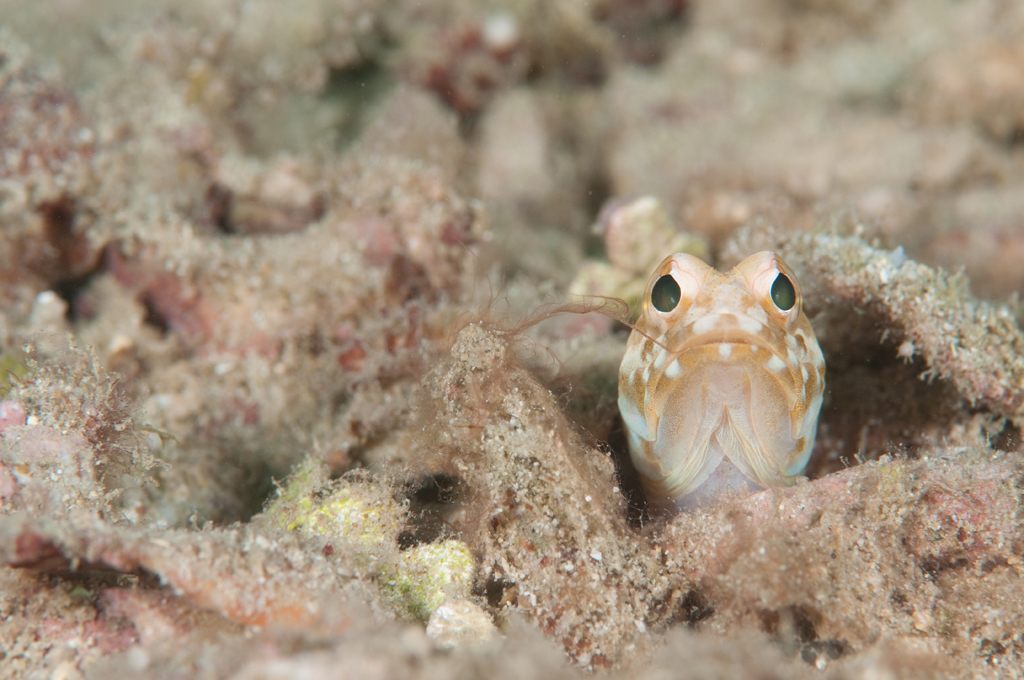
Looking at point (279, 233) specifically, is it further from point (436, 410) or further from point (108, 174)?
point (436, 410)

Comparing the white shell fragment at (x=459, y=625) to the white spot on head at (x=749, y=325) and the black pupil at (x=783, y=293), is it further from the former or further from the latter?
the black pupil at (x=783, y=293)

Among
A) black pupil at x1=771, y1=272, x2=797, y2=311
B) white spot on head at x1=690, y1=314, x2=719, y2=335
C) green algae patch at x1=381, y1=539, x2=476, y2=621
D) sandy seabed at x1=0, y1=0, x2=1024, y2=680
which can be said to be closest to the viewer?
sandy seabed at x1=0, y1=0, x2=1024, y2=680

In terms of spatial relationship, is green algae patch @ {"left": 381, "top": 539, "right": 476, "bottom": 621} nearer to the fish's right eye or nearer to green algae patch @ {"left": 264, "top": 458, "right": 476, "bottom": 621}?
green algae patch @ {"left": 264, "top": 458, "right": 476, "bottom": 621}

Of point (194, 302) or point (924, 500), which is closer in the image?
point (924, 500)

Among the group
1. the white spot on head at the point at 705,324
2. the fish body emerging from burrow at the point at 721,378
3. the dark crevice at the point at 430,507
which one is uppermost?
the white spot on head at the point at 705,324

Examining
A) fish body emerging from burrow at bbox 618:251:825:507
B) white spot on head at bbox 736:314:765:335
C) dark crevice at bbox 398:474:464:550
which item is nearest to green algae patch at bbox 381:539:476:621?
dark crevice at bbox 398:474:464:550

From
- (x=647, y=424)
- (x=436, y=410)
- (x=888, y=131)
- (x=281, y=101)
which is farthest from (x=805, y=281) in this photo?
(x=281, y=101)

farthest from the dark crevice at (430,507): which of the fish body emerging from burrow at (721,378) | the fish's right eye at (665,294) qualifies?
the fish's right eye at (665,294)

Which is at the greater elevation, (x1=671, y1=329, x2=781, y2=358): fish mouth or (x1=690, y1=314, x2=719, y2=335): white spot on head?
(x1=690, y1=314, x2=719, y2=335): white spot on head
